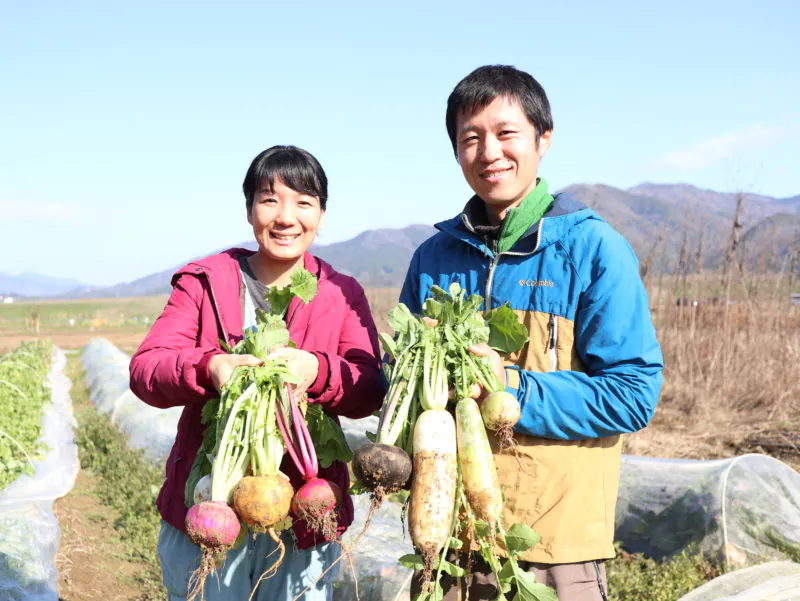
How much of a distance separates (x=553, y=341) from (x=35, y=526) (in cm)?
459

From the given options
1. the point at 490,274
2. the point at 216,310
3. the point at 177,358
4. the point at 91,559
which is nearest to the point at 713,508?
the point at 490,274

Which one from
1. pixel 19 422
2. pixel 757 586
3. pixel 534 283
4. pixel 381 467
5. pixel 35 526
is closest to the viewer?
pixel 381 467

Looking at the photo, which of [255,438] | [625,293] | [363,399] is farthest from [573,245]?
[255,438]

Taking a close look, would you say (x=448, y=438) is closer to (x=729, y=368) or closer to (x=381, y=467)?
(x=381, y=467)

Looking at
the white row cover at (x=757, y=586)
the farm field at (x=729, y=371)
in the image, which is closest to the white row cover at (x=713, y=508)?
the white row cover at (x=757, y=586)

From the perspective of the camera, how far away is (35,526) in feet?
16.4

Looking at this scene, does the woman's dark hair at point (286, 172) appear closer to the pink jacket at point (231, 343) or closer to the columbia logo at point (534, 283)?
the pink jacket at point (231, 343)

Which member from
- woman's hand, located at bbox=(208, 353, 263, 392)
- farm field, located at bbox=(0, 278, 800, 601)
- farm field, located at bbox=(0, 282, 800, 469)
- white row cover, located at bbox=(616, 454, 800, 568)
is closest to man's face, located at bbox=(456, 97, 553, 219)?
woman's hand, located at bbox=(208, 353, 263, 392)

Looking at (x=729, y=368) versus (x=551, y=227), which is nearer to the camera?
(x=551, y=227)

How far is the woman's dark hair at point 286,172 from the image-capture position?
2.32 metres

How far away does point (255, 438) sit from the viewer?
2.03 metres

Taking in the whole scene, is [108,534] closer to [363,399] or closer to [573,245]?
[363,399]

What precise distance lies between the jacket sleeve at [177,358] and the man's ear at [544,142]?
123 centimetres

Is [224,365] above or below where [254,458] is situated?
above
